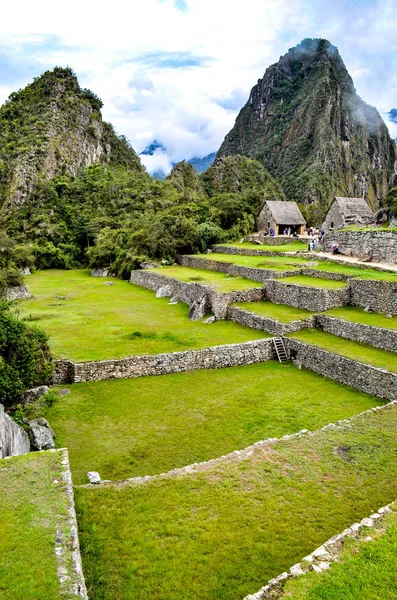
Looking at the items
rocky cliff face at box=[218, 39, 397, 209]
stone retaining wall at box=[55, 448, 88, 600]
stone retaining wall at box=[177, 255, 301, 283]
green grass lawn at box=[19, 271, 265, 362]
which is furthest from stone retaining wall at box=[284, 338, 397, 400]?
rocky cliff face at box=[218, 39, 397, 209]

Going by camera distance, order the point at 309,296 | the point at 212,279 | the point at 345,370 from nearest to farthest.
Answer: the point at 345,370 < the point at 309,296 < the point at 212,279

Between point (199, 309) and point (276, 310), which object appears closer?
point (276, 310)

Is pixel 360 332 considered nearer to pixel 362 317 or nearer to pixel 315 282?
pixel 362 317

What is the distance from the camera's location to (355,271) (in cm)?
2270

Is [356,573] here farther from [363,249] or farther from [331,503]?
[363,249]

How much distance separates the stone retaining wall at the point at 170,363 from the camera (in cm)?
1558

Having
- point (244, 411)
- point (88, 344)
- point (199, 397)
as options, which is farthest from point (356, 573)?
point (88, 344)

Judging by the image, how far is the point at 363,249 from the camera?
25047 mm

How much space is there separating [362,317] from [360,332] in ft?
5.75

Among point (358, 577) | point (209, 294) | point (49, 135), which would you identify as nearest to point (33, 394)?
point (358, 577)

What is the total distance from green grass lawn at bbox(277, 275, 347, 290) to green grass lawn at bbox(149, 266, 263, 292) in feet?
6.94

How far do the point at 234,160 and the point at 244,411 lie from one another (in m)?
68.2

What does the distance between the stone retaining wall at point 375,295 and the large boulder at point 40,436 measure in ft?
48.0

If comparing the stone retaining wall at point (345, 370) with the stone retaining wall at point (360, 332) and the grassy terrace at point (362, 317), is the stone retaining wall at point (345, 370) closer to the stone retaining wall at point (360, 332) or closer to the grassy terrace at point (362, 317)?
the stone retaining wall at point (360, 332)
